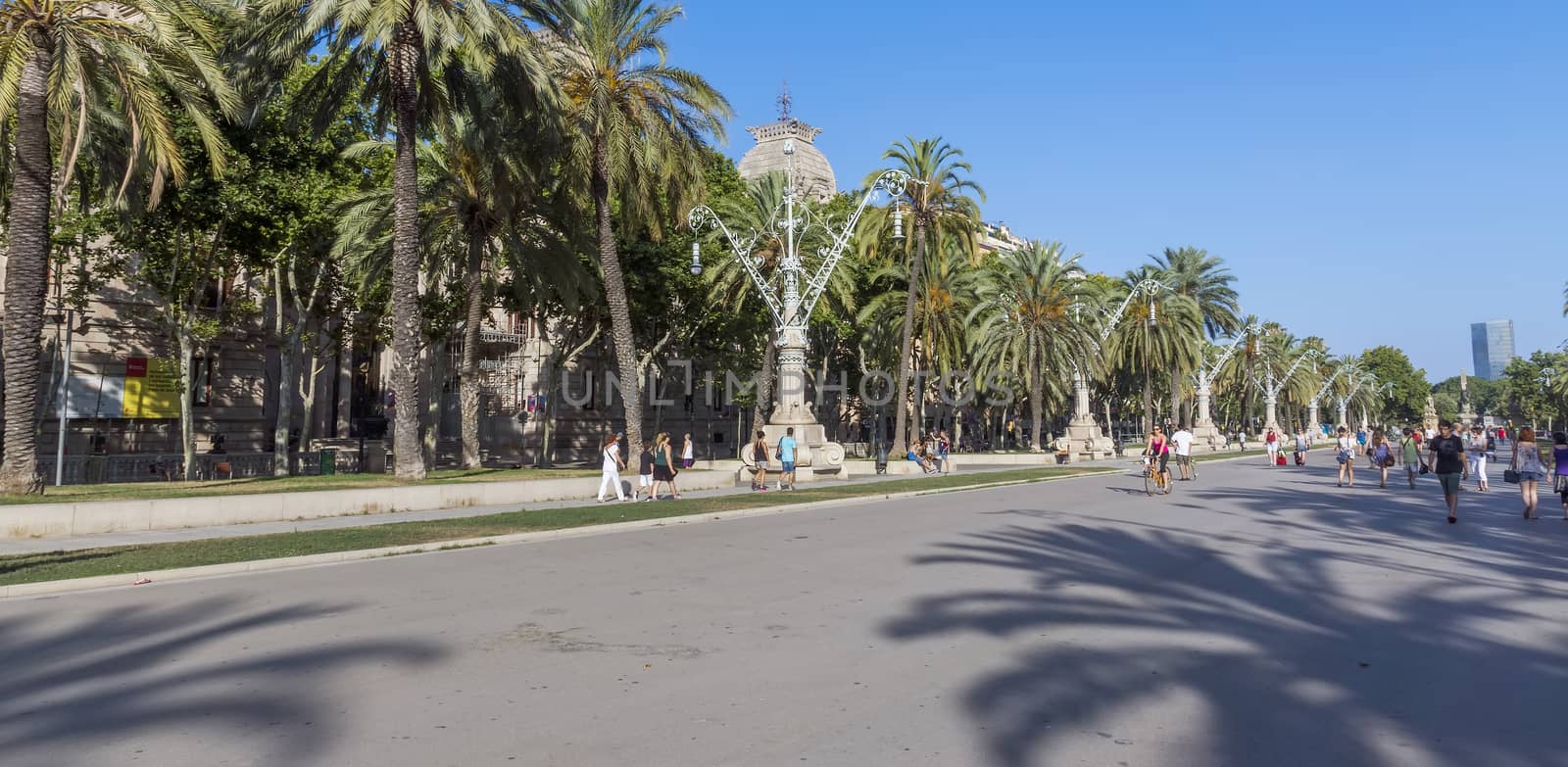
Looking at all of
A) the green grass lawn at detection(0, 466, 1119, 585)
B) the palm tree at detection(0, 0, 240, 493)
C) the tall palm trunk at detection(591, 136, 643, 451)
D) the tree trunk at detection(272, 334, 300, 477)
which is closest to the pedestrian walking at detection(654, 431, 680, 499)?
the green grass lawn at detection(0, 466, 1119, 585)

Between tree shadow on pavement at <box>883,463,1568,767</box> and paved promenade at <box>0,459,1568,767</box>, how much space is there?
1.1 inches

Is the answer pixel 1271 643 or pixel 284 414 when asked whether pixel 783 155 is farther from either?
pixel 1271 643

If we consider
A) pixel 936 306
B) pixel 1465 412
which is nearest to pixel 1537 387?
pixel 1465 412

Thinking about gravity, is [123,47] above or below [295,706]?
above

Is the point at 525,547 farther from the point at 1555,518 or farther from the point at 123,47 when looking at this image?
the point at 1555,518

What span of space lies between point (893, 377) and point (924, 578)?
140ft

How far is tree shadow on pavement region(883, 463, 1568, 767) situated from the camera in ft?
15.0

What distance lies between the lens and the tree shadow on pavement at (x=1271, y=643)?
4578 millimetres

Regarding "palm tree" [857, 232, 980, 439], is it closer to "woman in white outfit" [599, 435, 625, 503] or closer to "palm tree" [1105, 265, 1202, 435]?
"palm tree" [1105, 265, 1202, 435]

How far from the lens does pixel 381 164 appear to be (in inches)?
1107

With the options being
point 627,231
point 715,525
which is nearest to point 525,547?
point 715,525

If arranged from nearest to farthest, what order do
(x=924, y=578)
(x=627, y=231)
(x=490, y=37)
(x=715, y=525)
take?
1. (x=924, y=578)
2. (x=715, y=525)
3. (x=490, y=37)
4. (x=627, y=231)

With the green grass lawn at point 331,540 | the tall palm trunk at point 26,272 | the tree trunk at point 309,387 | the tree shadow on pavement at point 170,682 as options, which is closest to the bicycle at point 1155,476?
the green grass lawn at point 331,540

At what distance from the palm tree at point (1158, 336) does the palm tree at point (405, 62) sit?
3786cm
